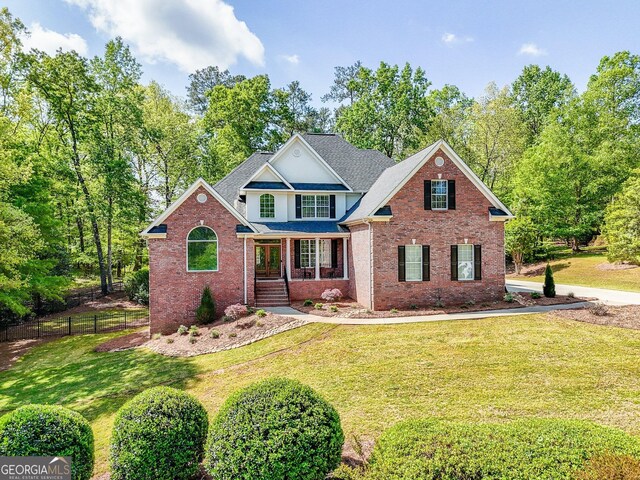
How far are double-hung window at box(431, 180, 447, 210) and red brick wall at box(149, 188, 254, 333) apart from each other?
9775mm

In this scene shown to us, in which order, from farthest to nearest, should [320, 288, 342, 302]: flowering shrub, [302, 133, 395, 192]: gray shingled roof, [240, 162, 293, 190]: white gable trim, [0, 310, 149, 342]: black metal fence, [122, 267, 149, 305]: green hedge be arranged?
[122, 267, 149, 305]: green hedge < [302, 133, 395, 192]: gray shingled roof < [240, 162, 293, 190]: white gable trim < [0, 310, 149, 342]: black metal fence < [320, 288, 342, 302]: flowering shrub

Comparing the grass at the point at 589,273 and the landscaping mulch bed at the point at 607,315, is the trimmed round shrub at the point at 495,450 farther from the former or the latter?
the grass at the point at 589,273

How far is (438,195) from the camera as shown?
17.8 m

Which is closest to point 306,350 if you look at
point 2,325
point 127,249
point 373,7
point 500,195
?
point 373,7

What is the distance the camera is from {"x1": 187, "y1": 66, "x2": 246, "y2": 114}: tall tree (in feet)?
157

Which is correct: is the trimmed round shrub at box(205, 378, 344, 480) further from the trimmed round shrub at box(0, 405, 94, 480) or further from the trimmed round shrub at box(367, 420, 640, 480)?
the trimmed round shrub at box(0, 405, 94, 480)

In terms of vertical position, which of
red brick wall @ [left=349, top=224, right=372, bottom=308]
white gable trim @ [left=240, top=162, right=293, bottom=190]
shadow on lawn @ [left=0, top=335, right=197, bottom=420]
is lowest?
shadow on lawn @ [left=0, top=335, right=197, bottom=420]

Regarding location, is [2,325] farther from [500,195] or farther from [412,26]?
[500,195]

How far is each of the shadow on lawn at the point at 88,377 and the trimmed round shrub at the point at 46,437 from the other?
5665mm

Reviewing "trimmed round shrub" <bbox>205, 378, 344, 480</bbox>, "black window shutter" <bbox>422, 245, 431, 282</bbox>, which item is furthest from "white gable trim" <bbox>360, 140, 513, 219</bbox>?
"trimmed round shrub" <bbox>205, 378, 344, 480</bbox>

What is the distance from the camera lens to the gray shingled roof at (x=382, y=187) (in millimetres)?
17875

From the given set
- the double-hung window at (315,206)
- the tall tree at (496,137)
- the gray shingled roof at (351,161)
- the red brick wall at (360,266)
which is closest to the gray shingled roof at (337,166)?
the gray shingled roof at (351,161)

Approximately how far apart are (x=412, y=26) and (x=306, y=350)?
46.3 ft

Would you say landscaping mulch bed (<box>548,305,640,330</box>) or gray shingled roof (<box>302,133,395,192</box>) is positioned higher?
gray shingled roof (<box>302,133,395,192</box>)
